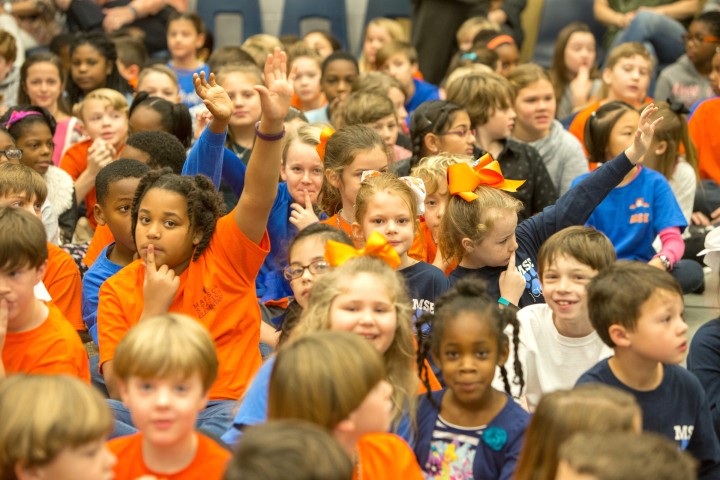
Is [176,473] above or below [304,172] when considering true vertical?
below

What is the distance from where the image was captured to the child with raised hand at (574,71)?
797 centimetres

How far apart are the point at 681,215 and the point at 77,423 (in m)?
3.61

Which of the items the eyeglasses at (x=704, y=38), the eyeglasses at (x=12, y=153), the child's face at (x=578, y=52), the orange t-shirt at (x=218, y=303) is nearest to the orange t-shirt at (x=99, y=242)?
the eyeglasses at (x=12, y=153)

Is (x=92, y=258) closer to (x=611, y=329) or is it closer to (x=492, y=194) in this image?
(x=492, y=194)

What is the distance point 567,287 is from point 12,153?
2.71 meters

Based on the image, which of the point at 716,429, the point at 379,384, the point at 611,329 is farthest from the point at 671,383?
the point at 379,384

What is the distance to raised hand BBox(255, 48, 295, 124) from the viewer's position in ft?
11.9

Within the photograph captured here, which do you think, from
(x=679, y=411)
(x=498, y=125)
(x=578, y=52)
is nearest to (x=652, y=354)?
(x=679, y=411)

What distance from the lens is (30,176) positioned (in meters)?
4.42

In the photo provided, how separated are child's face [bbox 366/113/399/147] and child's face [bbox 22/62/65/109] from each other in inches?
97.1

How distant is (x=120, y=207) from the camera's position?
14.3ft

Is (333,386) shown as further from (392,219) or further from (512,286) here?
(512,286)

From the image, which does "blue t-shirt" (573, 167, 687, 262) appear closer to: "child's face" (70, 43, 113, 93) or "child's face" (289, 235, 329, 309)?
"child's face" (289, 235, 329, 309)

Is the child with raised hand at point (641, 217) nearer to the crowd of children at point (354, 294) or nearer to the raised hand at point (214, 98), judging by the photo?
the crowd of children at point (354, 294)
